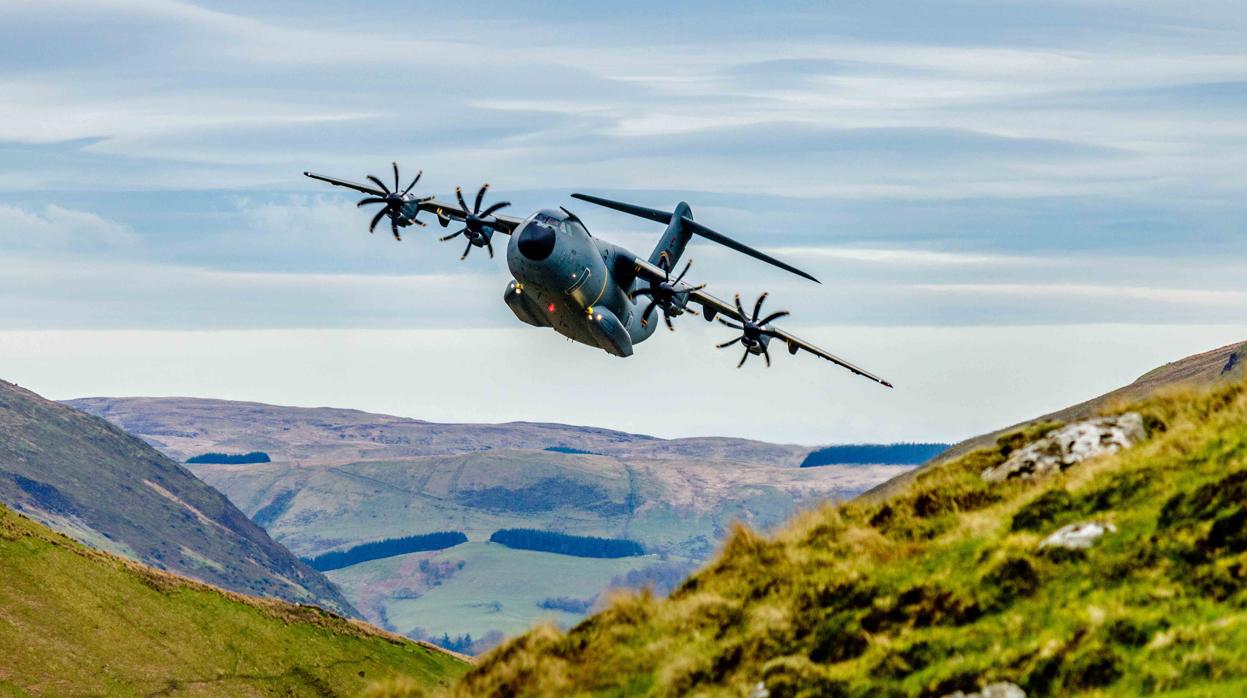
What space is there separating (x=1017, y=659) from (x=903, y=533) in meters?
7.90

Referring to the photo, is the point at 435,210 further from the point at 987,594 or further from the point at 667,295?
the point at 987,594

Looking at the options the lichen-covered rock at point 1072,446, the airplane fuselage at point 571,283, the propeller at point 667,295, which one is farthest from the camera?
the propeller at point 667,295

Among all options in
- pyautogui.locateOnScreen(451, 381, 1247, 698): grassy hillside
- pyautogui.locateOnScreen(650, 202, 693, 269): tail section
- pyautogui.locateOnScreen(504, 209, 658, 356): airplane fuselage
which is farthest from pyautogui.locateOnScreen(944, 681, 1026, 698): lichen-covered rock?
pyautogui.locateOnScreen(650, 202, 693, 269): tail section

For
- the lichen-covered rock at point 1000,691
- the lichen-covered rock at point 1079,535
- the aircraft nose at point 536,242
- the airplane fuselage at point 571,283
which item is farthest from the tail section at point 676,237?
the lichen-covered rock at point 1000,691

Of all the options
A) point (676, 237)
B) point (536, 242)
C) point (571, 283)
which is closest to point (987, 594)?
point (536, 242)

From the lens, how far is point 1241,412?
87.7 ft

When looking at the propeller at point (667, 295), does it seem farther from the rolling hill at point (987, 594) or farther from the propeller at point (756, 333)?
the rolling hill at point (987, 594)

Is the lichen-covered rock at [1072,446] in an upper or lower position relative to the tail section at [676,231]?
lower

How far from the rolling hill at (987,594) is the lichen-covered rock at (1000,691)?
0.05 meters

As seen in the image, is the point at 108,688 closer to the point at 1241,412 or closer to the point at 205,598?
the point at 205,598

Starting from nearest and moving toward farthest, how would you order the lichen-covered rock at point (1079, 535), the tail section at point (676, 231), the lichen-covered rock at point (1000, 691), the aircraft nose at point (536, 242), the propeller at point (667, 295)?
the lichen-covered rock at point (1000, 691)
the lichen-covered rock at point (1079, 535)
the aircraft nose at point (536, 242)
the propeller at point (667, 295)
the tail section at point (676, 231)

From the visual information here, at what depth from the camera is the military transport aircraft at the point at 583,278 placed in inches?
2537

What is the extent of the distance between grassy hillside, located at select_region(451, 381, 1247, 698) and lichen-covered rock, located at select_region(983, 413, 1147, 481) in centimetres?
45

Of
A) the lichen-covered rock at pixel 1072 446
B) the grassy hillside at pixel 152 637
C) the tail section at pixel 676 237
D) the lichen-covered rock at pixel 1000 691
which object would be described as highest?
the tail section at pixel 676 237
